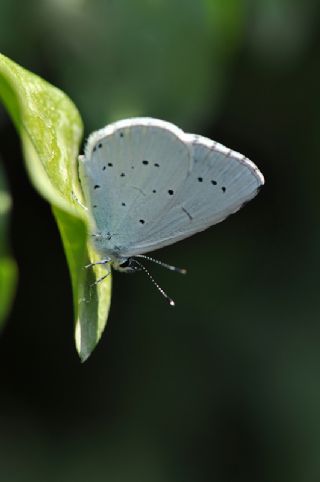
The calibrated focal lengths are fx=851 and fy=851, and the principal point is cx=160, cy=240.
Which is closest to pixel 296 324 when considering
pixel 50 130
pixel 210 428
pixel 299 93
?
pixel 210 428

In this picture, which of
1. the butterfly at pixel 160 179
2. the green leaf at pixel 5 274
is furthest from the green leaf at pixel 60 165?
the butterfly at pixel 160 179

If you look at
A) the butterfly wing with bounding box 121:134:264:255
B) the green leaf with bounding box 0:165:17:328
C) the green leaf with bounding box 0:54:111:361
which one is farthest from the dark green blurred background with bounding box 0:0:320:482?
the green leaf with bounding box 0:165:17:328

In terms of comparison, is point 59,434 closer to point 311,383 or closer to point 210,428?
point 210,428

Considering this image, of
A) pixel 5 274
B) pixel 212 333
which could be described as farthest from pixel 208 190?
pixel 212 333

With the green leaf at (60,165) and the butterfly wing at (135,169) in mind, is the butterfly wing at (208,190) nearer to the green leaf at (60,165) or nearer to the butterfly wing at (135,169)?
the butterfly wing at (135,169)

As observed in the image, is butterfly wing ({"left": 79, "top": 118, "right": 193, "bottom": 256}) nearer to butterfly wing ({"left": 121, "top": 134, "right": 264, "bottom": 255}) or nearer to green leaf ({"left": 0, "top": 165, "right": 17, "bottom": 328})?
butterfly wing ({"left": 121, "top": 134, "right": 264, "bottom": 255})
